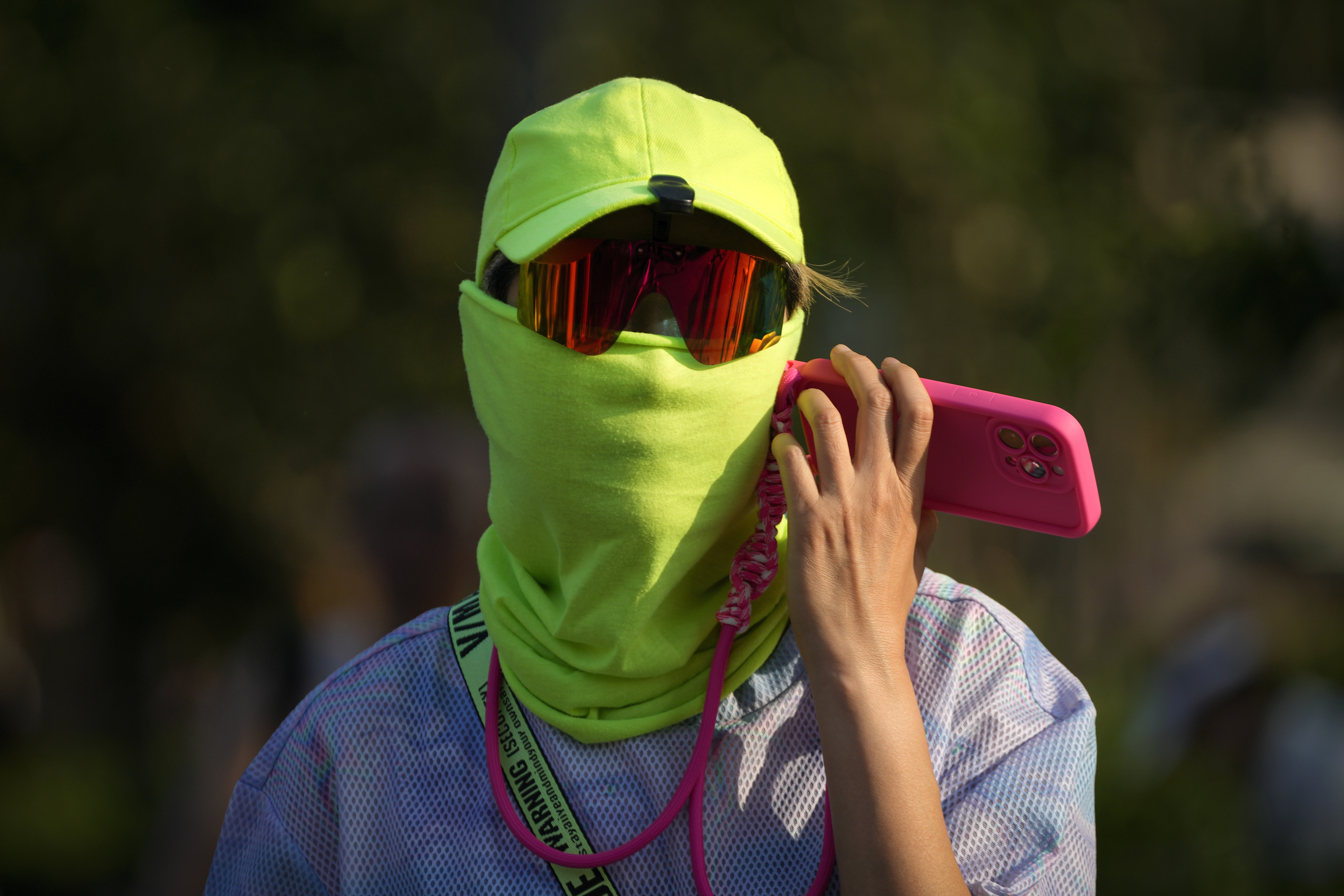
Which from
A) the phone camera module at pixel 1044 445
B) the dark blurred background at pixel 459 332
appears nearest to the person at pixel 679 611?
the phone camera module at pixel 1044 445

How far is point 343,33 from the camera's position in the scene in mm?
3979

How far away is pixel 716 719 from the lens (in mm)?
1409

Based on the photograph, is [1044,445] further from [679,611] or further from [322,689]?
[322,689]

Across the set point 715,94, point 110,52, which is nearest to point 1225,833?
point 715,94

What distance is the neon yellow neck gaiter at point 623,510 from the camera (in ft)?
4.47

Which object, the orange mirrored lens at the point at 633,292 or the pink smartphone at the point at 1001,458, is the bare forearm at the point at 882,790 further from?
the orange mirrored lens at the point at 633,292

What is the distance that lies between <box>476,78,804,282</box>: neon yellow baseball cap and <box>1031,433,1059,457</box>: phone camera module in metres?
0.40

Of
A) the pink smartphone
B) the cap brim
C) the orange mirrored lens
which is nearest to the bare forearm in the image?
the pink smartphone

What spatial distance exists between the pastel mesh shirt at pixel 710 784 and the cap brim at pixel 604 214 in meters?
0.58

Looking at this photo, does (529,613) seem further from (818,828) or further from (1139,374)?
(1139,374)

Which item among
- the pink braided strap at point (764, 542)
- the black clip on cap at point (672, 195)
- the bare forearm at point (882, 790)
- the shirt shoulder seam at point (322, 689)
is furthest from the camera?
the shirt shoulder seam at point (322, 689)

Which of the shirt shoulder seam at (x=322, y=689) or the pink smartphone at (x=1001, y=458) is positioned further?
the shirt shoulder seam at (x=322, y=689)

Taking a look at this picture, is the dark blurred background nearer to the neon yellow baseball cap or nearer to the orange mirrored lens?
the neon yellow baseball cap

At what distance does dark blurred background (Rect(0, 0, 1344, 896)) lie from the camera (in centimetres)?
398
